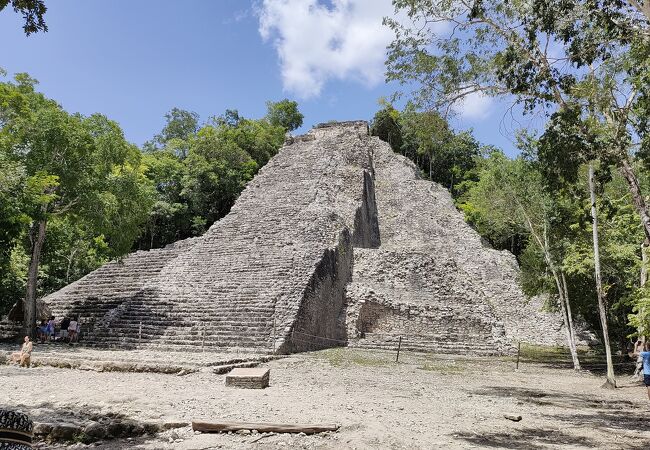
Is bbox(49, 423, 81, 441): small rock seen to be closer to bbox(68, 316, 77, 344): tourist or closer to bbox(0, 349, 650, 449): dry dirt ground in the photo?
bbox(0, 349, 650, 449): dry dirt ground

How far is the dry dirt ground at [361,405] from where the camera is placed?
4.52m

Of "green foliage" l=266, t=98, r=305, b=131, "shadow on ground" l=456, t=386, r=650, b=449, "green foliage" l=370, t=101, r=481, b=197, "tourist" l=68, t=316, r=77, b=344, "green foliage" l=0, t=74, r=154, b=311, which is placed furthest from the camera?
"green foliage" l=266, t=98, r=305, b=131

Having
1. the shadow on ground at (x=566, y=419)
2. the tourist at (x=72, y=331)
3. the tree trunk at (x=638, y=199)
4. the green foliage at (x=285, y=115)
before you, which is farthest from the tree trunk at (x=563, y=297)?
the green foliage at (x=285, y=115)

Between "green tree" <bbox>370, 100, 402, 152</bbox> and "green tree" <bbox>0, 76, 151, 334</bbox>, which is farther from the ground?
"green tree" <bbox>370, 100, 402, 152</bbox>

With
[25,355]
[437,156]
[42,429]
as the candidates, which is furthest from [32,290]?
[437,156]

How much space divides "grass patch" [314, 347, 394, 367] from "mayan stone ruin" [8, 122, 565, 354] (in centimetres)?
69

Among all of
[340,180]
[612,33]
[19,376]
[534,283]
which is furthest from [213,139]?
[612,33]

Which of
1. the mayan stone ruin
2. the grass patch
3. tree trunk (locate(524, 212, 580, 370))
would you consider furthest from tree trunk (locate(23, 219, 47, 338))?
tree trunk (locate(524, 212, 580, 370))

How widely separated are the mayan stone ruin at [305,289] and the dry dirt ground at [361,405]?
10.3ft

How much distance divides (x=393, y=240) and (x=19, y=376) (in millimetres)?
19475

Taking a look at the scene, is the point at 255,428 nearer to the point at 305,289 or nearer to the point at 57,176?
the point at 305,289

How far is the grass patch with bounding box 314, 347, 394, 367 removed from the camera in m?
10.9

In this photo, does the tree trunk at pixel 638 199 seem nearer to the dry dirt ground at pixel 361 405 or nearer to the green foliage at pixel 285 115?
the dry dirt ground at pixel 361 405

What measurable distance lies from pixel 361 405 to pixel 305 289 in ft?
23.7
